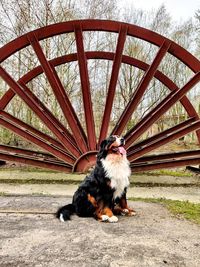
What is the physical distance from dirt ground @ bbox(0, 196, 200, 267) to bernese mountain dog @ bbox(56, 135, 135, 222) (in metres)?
0.15

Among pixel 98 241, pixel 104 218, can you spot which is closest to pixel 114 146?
pixel 104 218

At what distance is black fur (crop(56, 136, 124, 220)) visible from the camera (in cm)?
525

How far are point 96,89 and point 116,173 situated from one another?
19.3 m

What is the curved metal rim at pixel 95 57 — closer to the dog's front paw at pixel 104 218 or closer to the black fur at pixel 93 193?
the black fur at pixel 93 193

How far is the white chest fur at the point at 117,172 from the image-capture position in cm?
534

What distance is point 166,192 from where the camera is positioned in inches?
369

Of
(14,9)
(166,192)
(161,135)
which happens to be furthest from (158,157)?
(14,9)

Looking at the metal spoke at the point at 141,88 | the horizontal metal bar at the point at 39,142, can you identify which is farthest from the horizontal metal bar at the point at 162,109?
the horizontal metal bar at the point at 39,142

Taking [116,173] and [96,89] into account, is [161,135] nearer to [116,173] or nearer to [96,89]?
[116,173]

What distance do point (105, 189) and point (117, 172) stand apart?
1.11ft

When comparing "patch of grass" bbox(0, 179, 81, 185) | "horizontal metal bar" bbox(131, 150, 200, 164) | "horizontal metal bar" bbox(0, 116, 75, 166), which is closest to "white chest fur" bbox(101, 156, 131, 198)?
"patch of grass" bbox(0, 179, 81, 185)

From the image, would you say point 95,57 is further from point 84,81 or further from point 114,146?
point 114,146

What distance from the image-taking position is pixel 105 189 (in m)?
5.25

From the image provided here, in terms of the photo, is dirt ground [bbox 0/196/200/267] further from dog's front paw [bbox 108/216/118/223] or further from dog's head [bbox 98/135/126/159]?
dog's head [bbox 98/135/126/159]
